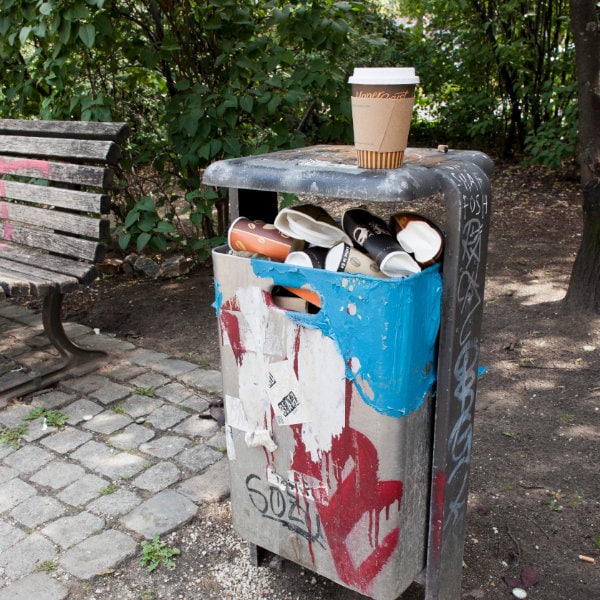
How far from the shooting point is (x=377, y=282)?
158cm

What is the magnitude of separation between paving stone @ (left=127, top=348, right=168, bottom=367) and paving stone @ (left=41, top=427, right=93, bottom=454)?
70 centimetres

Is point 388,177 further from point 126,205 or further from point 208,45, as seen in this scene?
point 126,205

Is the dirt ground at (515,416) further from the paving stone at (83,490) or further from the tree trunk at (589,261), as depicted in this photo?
the paving stone at (83,490)

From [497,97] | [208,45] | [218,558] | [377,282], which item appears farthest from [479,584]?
[497,97]

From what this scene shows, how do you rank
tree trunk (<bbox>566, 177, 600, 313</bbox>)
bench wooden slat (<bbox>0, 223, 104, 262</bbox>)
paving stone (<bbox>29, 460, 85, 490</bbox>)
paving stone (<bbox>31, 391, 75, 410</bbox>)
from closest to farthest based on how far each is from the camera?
paving stone (<bbox>29, 460, 85, 490</bbox>), paving stone (<bbox>31, 391, 75, 410</bbox>), bench wooden slat (<bbox>0, 223, 104, 262</bbox>), tree trunk (<bbox>566, 177, 600, 313</bbox>)

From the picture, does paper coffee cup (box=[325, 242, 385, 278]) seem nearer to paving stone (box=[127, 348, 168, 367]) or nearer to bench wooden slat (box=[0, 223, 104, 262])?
bench wooden slat (box=[0, 223, 104, 262])

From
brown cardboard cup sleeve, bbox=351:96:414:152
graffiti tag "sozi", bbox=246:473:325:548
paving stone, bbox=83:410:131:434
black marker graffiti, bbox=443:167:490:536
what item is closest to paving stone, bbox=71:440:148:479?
paving stone, bbox=83:410:131:434

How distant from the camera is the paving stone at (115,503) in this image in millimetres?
2537

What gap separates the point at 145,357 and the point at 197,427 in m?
0.86

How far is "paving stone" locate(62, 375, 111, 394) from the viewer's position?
3.46m

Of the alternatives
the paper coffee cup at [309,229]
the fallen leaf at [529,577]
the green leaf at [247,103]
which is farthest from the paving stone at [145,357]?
the fallen leaf at [529,577]

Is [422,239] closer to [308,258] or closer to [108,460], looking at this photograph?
[308,258]

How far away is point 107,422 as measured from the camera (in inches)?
124

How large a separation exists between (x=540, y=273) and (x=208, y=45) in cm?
280
